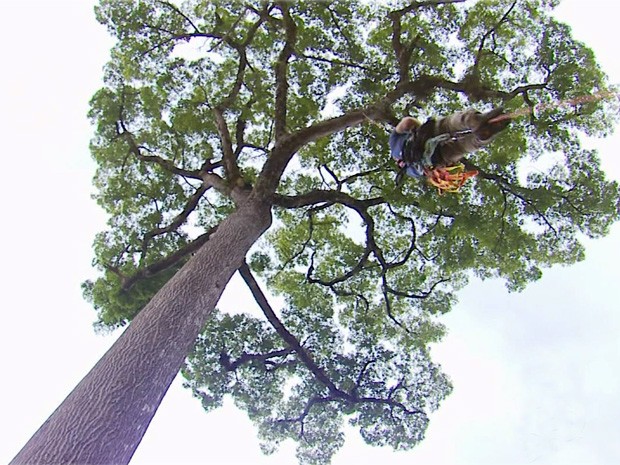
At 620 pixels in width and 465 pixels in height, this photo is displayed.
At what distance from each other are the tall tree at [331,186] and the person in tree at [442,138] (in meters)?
3.11

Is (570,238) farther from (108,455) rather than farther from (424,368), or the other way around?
(108,455)

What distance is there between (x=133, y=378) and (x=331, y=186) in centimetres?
606

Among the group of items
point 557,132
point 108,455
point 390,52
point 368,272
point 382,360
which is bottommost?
point 108,455

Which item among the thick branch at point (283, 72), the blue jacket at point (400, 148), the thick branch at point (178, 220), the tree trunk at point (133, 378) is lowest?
the tree trunk at point (133, 378)

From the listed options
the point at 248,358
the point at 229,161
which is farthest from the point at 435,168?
the point at 248,358

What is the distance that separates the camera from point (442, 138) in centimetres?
343

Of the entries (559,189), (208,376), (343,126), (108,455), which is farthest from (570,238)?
(108,455)

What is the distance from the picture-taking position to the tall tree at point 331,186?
7.84 meters

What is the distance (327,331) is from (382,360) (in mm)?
1171

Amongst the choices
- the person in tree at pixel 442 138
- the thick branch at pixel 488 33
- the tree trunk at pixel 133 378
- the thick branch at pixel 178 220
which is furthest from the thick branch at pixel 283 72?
the person in tree at pixel 442 138

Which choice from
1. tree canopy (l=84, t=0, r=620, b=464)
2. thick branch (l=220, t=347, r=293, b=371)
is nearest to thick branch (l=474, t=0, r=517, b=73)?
tree canopy (l=84, t=0, r=620, b=464)

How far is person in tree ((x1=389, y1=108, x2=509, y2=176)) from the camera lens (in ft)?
9.85

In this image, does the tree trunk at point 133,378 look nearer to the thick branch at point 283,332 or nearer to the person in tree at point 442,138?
the thick branch at point 283,332

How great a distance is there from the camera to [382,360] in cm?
913
